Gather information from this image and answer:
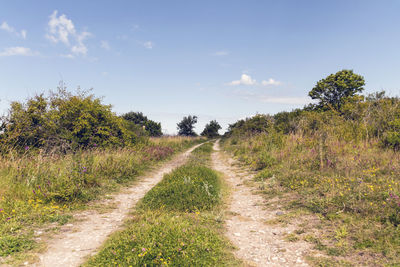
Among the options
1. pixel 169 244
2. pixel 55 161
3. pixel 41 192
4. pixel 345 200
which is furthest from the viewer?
pixel 55 161

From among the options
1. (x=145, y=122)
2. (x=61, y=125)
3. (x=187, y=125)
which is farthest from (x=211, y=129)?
(x=61, y=125)

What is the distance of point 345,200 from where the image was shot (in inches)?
211

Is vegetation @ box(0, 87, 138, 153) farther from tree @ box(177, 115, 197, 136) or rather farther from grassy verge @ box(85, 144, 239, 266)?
tree @ box(177, 115, 197, 136)

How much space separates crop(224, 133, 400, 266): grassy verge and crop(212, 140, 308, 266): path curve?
31 centimetres

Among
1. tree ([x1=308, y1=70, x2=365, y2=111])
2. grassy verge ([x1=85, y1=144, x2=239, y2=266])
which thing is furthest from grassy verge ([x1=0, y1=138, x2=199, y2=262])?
Answer: tree ([x1=308, y1=70, x2=365, y2=111])

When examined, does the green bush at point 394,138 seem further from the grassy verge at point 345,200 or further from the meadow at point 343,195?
the grassy verge at point 345,200

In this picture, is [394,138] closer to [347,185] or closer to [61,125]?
[347,185]

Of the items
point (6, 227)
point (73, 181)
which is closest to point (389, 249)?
point (6, 227)

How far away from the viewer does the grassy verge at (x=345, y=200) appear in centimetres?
375

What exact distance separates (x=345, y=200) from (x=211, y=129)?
6546 cm

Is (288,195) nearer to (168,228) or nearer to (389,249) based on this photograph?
(389,249)

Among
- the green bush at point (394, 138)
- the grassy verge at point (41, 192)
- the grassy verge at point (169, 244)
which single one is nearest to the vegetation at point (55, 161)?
the grassy verge at point (41, 192)

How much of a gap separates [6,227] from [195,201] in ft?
13.1

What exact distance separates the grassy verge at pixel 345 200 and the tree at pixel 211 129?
5935cm
